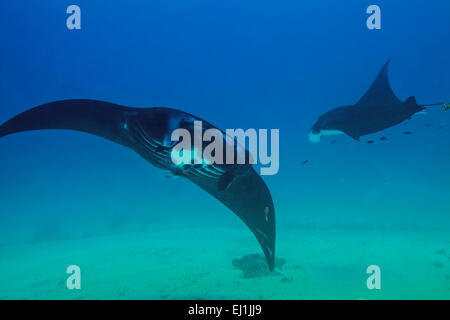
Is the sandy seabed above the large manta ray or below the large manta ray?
below

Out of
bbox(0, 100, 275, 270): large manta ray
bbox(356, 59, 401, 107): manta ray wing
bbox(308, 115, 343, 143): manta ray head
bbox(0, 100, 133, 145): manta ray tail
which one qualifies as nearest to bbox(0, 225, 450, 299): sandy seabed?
bbox(0, 100, 275, 270): large manta ray

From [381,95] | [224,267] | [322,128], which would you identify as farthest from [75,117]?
[381,95]

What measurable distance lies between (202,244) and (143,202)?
2484 centimetres

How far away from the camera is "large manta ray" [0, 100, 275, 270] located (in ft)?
11.0

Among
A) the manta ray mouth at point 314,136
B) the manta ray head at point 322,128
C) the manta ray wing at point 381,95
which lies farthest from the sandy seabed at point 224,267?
the manta ray wing at point 381,95

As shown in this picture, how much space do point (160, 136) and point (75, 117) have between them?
1513 mm

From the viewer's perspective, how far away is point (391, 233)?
1571 cm

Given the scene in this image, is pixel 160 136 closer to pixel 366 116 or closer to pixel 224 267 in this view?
pixel 366 116

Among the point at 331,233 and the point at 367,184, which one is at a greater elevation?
the point at 367,184

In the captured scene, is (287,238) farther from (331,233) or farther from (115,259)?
(115,259)

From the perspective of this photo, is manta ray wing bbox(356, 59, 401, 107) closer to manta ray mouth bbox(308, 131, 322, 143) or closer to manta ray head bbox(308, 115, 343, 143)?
manta ray head bbox(308, 115, 343, 143)

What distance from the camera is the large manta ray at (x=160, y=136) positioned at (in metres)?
3.34

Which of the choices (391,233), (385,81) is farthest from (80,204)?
(385,81)

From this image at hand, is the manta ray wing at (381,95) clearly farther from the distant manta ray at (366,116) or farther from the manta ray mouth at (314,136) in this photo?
the manta ray mouth at (314,136)
